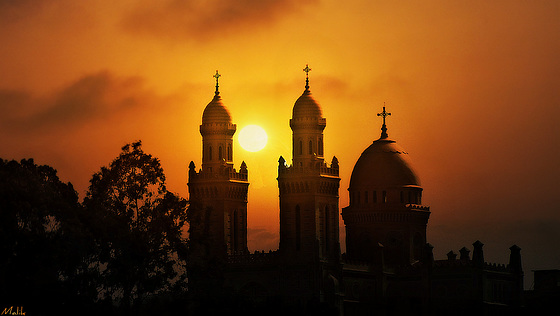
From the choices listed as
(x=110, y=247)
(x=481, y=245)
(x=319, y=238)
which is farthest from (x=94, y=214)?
(x=481, y=245)

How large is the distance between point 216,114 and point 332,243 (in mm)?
15758

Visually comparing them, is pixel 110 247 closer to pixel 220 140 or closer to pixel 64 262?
pixel 64 262

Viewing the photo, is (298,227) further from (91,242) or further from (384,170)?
(91,242)

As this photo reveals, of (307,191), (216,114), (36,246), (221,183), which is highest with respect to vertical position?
(216,114)

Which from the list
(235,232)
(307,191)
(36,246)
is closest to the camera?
(36,246)

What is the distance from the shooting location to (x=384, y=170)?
541 ft

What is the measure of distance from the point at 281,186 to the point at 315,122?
640 cm

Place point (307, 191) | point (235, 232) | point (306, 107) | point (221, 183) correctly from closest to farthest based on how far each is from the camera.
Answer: point (307, 191), point (306, 107), point (221, 183), point (235, 232)

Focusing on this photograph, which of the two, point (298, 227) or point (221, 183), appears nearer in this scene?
point (298, 227)

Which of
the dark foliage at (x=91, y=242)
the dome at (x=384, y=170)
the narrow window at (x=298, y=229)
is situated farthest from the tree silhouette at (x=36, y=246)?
the dome at (x=384, y=170)

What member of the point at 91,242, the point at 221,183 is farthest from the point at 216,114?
the point at 91,242

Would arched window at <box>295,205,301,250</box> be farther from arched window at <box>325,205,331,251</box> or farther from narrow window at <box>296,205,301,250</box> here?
arched window at <box>325,205,331,251</box>

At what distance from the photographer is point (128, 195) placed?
5079 inches

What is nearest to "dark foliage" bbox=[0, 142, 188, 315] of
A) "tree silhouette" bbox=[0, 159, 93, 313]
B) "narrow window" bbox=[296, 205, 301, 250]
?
"tree silhouette" bbox=[0, 159, 93, 313]
